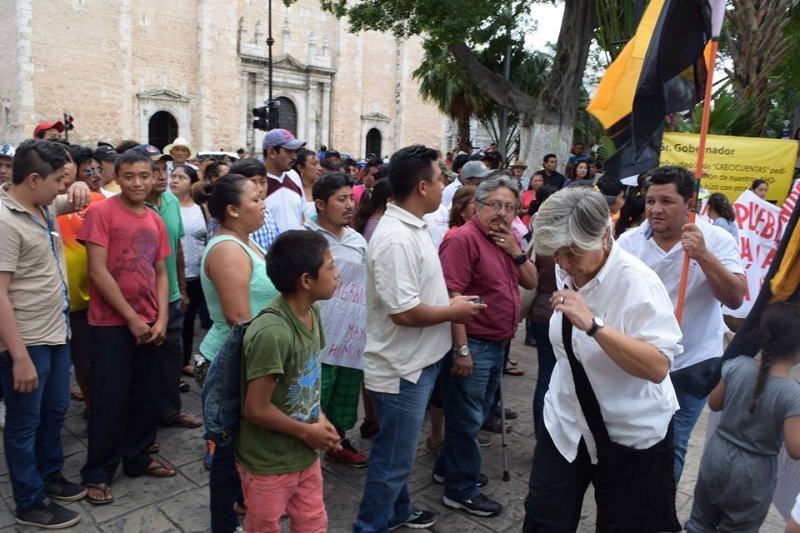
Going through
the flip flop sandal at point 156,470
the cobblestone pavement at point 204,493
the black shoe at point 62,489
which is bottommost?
the cobblestone pavement at point 204,493

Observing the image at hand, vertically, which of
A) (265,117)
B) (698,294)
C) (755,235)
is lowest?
(698,294)

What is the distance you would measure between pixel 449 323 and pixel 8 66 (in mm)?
28909

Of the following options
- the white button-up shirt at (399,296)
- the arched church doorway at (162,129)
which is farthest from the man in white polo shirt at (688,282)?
the arched church doorway at (162,129)

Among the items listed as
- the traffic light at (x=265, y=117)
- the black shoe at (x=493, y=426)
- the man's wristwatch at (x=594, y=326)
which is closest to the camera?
the man's wristwatch at (x=594, y=326)

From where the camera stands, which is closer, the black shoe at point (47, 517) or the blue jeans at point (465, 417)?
the black shoe at point (47, 517)

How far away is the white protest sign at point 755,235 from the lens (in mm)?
5930

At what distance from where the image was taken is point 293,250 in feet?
7.77

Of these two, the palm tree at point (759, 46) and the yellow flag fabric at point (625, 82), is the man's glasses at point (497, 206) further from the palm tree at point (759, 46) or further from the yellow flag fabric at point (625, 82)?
the palm tree at point (759, 46)

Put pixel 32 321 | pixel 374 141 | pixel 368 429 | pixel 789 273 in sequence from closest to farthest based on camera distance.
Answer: pixel 789 273, pixel 32 321, pixel 368 429, pixel 374 141

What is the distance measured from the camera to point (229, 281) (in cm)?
284

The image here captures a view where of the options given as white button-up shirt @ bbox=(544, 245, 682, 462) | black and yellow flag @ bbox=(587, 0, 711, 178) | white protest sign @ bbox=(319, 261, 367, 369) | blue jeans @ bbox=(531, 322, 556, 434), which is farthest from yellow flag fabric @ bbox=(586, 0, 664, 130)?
white button-up shirt @ bbox=(544, 245, 682, 462)

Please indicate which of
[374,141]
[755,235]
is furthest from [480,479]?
[374,141]

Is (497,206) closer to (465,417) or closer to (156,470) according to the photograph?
(465,417)

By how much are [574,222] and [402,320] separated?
0.98 meters
